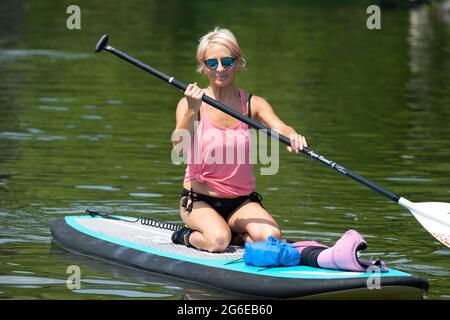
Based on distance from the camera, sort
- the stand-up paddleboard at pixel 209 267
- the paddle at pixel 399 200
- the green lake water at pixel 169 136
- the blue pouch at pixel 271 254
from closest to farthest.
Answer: the stand-up paddleboard at pixel 209 267, the blue pouch at pixel 271 254, the paddle at pixel 399 200, the green lake water at pixel 169 136

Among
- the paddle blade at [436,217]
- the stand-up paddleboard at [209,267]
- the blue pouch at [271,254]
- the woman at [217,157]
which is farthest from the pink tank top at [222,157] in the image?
the paddle blade at [436,217]

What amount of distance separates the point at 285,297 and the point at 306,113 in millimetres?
13478

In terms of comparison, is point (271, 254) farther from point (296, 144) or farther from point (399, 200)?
point (399, 200)

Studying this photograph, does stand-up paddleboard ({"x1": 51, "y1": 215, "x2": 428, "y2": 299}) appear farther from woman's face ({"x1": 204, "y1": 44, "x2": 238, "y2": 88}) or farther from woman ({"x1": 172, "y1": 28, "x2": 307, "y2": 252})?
woman's face ({"x1": 204, "y1": 44, "x2": 238, "y2": 88})

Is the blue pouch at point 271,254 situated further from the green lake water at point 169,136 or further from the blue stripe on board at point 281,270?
the green lake water at point 169,136

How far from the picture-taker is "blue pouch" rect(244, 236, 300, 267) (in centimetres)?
1094

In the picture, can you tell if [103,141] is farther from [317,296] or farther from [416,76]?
[416,76]

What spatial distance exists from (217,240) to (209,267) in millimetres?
458

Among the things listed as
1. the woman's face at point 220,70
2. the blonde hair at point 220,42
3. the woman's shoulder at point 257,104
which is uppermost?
the blonde hair at point 220,42

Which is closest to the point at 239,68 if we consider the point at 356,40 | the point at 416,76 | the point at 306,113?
the point at 306,113

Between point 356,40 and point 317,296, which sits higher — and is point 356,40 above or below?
above

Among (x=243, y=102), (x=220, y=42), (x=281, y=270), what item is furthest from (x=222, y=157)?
(x=281, y=270)

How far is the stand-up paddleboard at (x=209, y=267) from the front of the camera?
10422 millimetres
